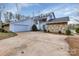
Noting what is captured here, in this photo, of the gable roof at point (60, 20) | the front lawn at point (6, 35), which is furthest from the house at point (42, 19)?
the front lawn at point (6, 35)

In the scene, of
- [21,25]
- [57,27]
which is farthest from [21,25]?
[57,27]

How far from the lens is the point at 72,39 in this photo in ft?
5.88

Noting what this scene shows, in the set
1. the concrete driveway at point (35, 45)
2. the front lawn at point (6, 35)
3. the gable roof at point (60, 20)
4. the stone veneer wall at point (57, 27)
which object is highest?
the gable roof at point (60, 20)

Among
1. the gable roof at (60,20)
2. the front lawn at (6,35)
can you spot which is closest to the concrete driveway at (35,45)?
the front lawn at (6,35)

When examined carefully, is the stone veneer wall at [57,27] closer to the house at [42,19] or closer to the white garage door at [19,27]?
the house at [42,19]

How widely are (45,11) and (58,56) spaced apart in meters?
0.48

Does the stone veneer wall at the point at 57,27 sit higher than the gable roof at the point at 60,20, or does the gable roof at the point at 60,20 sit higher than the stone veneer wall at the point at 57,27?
the gable roof at the point at 60,20

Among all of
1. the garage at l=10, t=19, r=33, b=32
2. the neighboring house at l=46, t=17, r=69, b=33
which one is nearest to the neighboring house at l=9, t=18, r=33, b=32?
the garage at l=10, t=19, r=33, b=32

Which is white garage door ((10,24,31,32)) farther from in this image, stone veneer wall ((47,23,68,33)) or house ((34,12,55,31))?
stone veneer wall ((47,23,68,33))

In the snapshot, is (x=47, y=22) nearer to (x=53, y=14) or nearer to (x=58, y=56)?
(x=53, y=14)

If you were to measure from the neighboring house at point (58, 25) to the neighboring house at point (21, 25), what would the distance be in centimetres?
20

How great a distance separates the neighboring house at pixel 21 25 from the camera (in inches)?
71.7

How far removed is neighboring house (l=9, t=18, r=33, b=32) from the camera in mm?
1821

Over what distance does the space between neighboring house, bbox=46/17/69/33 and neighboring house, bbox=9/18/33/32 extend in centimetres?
20
